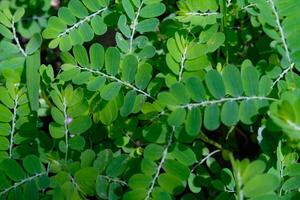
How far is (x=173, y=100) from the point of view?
121 centimetres

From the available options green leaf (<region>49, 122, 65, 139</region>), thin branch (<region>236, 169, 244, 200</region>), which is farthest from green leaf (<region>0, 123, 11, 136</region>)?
thin branch (<region>236, 169, 244, 200</region>)

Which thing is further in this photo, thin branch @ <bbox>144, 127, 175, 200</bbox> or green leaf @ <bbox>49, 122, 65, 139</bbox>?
green leaf @ <bbox>49, 122, 65, 139</bbox>

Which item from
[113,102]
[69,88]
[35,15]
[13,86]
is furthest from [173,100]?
[35,15]

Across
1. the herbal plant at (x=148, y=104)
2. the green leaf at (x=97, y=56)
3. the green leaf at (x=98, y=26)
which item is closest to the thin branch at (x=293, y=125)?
the herbal plant at (x=148, y=104)

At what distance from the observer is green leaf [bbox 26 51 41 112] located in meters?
1.41

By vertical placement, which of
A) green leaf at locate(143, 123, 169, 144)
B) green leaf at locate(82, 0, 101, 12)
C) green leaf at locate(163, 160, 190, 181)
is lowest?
green leaf at locate(163, 160, 190, 181)

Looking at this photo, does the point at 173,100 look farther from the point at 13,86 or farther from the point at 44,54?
the point at 44,54

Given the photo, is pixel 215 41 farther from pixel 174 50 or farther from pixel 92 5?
pixel 92 5

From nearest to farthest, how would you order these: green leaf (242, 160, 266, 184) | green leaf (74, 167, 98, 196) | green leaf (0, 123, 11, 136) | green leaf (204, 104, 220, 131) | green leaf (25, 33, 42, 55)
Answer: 1. green leaf (242, 160, 266, 184)
2. green leaf (204, 104, 220, 131)
3. green leaf (74, 167, 98, 196)
4. green leaf (0, 123, 11, 136)
5. green leaf (25, 33, 42, 55)

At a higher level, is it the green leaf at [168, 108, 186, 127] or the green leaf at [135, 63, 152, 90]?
the green leaf at [135, 63, 152, 90]

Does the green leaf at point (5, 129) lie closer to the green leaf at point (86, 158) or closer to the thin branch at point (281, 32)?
the green leaf at point (86, 158)

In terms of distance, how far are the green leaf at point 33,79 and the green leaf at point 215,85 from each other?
489 millimetres

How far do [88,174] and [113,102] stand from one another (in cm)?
20

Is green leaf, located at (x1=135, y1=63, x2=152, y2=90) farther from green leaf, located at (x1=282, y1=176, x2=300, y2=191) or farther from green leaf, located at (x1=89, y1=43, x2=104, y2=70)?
green leaf, located at (x1=282, y1=176, x2=300, y2=191)
